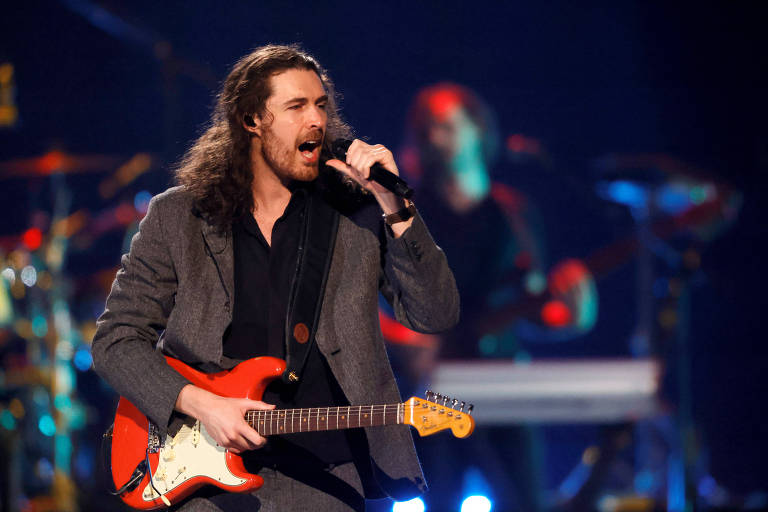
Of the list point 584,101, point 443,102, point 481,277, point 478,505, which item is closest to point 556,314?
point 481,277

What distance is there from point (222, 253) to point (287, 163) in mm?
339

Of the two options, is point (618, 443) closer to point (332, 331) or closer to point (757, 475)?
point (757, 475)

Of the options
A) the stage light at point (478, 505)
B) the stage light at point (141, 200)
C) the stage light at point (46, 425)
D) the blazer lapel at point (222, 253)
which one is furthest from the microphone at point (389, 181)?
the stage light at point (46, 425)

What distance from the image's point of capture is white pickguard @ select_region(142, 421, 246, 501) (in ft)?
7.30

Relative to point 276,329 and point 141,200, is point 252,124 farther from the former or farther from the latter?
point 141,200

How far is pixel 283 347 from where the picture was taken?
232 cm

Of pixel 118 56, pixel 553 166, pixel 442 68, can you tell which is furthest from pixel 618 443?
pixel 118 56

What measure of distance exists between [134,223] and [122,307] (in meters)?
4.03

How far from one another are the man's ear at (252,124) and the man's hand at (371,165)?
47cm

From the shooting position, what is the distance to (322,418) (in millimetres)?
2188

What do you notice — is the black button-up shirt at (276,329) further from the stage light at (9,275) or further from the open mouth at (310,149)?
the stage light at (9,275)

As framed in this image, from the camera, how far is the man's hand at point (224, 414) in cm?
215

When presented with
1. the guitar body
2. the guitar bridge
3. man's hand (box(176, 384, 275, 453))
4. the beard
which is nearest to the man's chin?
the beard

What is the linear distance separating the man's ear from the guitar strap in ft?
1.05
